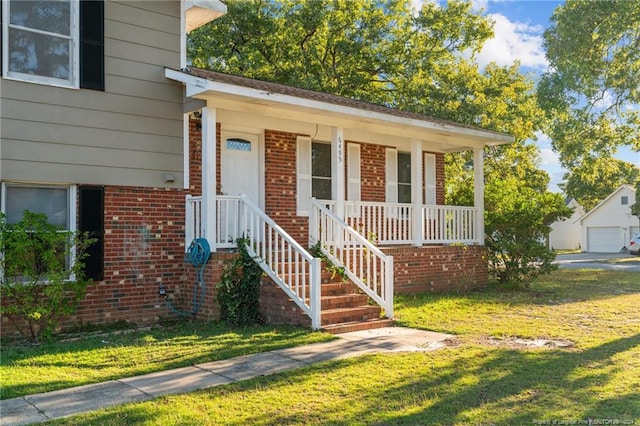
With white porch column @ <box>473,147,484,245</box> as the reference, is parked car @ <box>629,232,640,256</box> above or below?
below

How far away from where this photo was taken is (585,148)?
14.9 meters

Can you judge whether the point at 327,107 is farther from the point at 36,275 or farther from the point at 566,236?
the point at 566,236

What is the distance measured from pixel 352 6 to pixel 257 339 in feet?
52.7

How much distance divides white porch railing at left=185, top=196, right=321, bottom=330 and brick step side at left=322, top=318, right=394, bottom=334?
0.21 m

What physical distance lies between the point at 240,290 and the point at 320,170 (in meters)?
4.59

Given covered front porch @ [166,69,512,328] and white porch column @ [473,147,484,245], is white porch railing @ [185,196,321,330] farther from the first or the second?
white porch column @ [473,147,484,245]

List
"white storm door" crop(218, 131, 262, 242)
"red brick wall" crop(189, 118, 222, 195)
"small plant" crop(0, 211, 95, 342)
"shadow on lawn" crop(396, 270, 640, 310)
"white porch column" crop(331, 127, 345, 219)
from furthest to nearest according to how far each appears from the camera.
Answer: "shadow on lawn" crop(396, 270, 640, 310) → "white storm door" crop(218, 131, 262, 242) → "white porch column" crop(331, 127, 345, 219) → "red brick wall" crop(189, 118, 222, 195) → "small plant" crop(0, 211, 95, 342)

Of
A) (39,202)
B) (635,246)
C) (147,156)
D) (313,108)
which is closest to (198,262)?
(147,156)

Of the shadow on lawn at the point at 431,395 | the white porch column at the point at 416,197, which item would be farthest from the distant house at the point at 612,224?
the shadow on lawn at the point at 431,395

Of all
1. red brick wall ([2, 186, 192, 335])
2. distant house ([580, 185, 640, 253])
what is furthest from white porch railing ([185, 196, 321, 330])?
distant house ([580, 185, 640, 253])

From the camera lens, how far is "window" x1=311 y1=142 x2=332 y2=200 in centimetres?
1206

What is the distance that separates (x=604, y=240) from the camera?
41.6m

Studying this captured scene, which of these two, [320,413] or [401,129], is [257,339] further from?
[401,129]

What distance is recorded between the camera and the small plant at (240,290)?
8.18m
